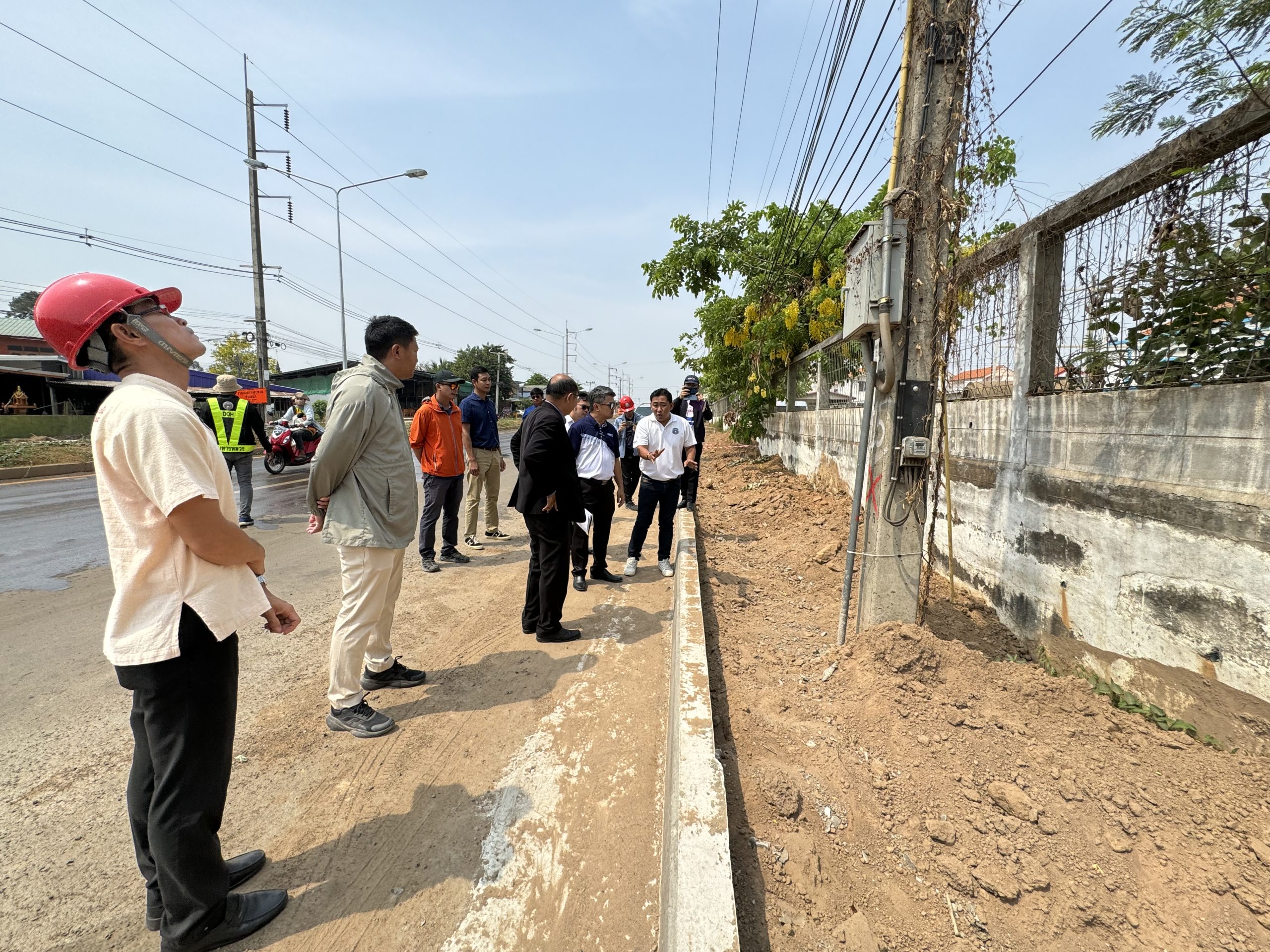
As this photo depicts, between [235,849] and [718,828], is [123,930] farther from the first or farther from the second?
[718,828]

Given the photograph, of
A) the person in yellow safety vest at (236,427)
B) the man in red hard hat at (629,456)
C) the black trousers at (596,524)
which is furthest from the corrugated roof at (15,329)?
the black trousers at (596,524)

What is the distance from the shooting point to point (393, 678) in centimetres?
347

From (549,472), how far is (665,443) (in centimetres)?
181

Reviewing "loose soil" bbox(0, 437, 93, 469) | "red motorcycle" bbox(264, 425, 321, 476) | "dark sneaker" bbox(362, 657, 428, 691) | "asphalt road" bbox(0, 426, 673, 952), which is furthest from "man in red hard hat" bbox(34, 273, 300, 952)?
"loose soil" bbox(0, 437, 93, 469)

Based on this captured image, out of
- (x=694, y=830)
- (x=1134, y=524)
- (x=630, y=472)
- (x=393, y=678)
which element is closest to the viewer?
(x=694, y=830)

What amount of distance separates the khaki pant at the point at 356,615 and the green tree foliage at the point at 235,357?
39553mm

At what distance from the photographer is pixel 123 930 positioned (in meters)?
1.87

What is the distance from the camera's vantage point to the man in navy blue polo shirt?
6.17 m

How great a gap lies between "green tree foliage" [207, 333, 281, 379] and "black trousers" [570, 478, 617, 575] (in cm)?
3795

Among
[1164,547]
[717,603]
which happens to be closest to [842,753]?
[1164,547]

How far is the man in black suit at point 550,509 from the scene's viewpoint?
13.4 feet

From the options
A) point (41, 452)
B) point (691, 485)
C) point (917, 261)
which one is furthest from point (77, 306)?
point (41, 452)

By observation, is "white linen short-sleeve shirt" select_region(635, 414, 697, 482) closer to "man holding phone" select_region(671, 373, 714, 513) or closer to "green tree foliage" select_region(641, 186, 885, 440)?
"man holding phone" select_region(671, 373, 714, 513)

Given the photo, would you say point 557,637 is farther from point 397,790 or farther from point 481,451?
point 481,451
